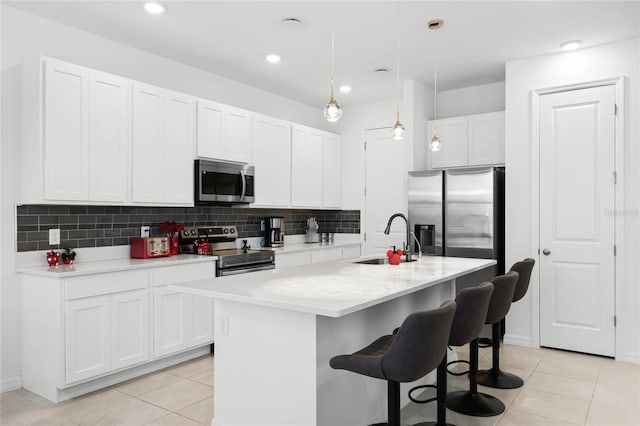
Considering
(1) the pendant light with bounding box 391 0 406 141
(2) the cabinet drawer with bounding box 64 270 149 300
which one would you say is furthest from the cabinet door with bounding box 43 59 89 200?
(1) the pendant light with bounding box 391 0 406 141

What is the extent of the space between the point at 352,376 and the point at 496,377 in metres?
1.52

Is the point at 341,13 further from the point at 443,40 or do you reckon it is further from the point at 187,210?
the point at 187,210

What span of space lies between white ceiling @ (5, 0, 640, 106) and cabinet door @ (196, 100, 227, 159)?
495 mm

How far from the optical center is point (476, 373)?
3.00 meters

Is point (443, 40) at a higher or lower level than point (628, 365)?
higher

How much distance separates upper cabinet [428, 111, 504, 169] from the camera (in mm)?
4941

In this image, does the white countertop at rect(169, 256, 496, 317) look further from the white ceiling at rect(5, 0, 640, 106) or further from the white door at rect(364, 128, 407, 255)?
the white door at rect(364, 128, 407, 255)

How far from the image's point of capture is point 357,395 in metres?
2.54

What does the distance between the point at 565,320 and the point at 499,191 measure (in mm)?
1410

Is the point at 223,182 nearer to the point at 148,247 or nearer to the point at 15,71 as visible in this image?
the point at 148,247

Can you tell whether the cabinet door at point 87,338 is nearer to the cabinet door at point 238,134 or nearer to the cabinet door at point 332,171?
the cabinet door at point 238,134

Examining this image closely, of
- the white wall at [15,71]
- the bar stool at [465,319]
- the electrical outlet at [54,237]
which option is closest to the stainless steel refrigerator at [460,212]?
the bar stool at [465,319]

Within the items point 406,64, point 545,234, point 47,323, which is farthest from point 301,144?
point 47,323

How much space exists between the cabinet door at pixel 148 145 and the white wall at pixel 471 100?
11.4 feet
